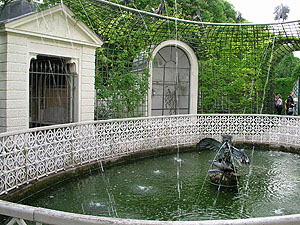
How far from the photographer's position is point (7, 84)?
7.34 metres

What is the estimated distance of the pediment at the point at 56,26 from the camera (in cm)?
743

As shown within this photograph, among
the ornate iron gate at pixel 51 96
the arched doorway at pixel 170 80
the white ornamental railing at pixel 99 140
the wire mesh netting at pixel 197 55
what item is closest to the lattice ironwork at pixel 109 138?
the white ornamental railing at pixel 99 140

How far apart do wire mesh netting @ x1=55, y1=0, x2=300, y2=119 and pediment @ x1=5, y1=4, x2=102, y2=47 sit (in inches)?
36.3

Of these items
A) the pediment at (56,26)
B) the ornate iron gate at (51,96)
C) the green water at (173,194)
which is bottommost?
the green water at (173,194)

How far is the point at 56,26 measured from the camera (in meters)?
8.23

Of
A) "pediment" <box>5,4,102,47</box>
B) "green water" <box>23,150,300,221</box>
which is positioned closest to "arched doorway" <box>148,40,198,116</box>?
"pediment" <box>5,4,102,47</box>

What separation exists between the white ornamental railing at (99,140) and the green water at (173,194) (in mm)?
534

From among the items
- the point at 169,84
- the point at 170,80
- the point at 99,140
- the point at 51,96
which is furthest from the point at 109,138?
the point at 170,80

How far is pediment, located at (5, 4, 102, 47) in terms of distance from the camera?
24.4 ft

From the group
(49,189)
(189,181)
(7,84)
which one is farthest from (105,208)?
(7,84)

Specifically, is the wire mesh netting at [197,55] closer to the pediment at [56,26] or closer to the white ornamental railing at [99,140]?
the pediment at [56,26]

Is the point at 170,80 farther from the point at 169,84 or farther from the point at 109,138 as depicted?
the point at 109,138

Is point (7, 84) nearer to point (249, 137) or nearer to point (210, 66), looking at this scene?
point (249, 137)

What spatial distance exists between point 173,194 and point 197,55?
31.6 ft
